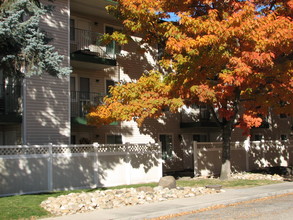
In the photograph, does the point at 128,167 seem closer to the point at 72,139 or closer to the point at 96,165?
the point at 96,165

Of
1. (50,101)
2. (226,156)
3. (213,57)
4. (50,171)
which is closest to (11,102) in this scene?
(50,101)

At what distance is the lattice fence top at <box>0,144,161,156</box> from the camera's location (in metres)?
15.0

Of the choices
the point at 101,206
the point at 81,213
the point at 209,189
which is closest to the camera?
the point at 81,213

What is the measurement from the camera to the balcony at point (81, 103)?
777 inches

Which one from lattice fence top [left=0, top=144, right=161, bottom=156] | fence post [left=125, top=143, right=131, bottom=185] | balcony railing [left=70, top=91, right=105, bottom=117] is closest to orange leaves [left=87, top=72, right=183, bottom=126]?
lattice fence top [left=0, top=144, right=161, bottom=156]

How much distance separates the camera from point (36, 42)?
12.2 metres

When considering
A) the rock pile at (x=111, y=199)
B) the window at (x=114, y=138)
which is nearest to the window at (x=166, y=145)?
the window at (x=114, y=138)

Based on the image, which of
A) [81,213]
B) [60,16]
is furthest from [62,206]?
[60,16]

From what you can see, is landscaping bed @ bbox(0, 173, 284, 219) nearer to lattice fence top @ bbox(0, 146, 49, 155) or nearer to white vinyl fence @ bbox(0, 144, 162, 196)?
white vinyl fence @ bbox(0, 144, 162, 196)

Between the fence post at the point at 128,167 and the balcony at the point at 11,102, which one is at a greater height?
the balcony at the point at 11,102

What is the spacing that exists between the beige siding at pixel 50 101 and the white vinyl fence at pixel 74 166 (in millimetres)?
1470

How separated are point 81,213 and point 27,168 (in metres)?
4.65

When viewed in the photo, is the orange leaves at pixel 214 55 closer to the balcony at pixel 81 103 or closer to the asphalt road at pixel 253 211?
the balcony at pixel 81 103

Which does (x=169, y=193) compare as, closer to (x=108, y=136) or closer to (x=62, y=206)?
(x=62, y=206)
